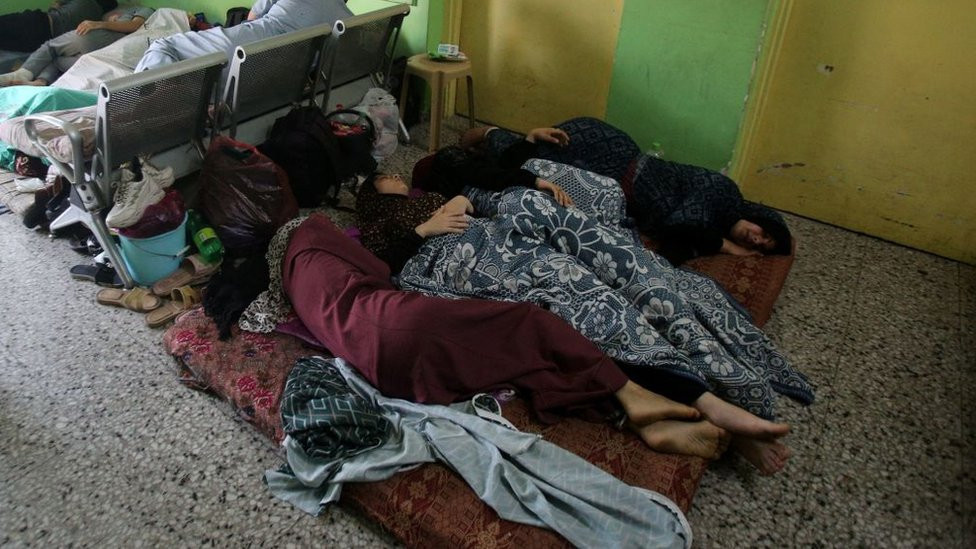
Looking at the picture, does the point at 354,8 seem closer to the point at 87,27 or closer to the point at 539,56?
the point at 539,56

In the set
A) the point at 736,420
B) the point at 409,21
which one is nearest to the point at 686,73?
the point at 409,21

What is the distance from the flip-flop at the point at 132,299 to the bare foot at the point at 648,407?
1425mm

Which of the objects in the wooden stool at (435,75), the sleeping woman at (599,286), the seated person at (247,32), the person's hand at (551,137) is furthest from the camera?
the wooden stool at (435,75)

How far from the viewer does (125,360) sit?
1698mm

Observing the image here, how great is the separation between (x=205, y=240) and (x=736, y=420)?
1.69 metres

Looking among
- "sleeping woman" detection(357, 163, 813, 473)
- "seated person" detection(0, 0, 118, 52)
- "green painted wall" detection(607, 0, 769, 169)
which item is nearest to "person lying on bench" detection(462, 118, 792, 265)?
"sleeping woman" detection(357, 163, 813, 473)

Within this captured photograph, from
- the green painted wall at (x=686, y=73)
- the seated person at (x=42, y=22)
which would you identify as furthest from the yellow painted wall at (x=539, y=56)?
the seated person at (x=42, y=22)

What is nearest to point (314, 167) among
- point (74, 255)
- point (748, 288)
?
point (74, 255)

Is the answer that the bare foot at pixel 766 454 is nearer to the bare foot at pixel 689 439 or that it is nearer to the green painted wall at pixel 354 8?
the bare foot at pixel 689 439

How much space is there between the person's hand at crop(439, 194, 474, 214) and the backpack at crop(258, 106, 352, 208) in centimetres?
73

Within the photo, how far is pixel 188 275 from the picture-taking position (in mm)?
1988

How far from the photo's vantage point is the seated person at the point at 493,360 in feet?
4.55

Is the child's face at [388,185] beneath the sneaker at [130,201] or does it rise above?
above

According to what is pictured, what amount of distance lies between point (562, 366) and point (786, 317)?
995 millimetres
